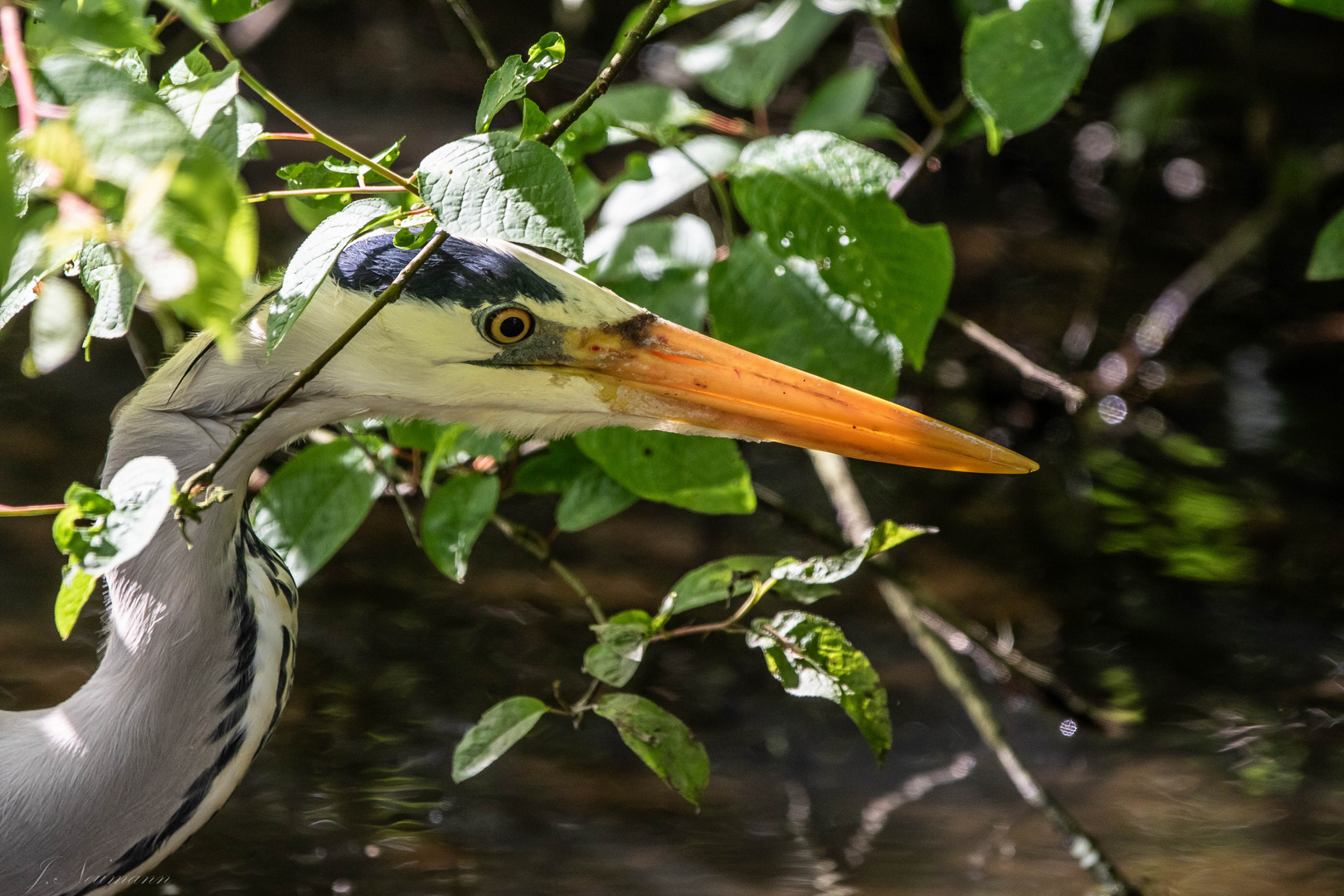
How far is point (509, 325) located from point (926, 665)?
140 centimetres

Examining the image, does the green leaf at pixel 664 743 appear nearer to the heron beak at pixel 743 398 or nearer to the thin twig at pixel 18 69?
the heron beak at pixel 743 398

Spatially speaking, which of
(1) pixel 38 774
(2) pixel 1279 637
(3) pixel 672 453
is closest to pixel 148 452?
(1) pixel 38 774

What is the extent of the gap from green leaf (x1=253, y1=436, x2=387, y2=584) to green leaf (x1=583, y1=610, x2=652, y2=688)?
40cm

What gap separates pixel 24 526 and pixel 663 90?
5.98ft

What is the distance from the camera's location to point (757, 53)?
1.55 meters

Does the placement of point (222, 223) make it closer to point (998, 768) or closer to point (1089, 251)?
point (998, 768)

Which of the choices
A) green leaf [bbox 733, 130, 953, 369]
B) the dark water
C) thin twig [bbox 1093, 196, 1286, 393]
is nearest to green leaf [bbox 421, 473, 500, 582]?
green leaf [bbox 733, 130, 953, 369]

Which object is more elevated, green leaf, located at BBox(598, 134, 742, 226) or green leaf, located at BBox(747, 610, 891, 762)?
green leaf, located at BBox(598, 134, 742, 226)

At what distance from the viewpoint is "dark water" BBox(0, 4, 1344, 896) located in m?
1.68

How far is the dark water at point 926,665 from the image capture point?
168 cm

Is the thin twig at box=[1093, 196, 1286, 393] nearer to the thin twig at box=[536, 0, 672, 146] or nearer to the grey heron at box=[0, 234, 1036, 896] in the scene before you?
the grey heron at box=[0, 234, 1036, 896]

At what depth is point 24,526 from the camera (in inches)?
95.0

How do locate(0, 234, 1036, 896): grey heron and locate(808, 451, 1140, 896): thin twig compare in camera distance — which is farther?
locate(808, 451, 1140, 896): thin twig

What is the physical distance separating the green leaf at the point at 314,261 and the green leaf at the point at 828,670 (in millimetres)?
548
